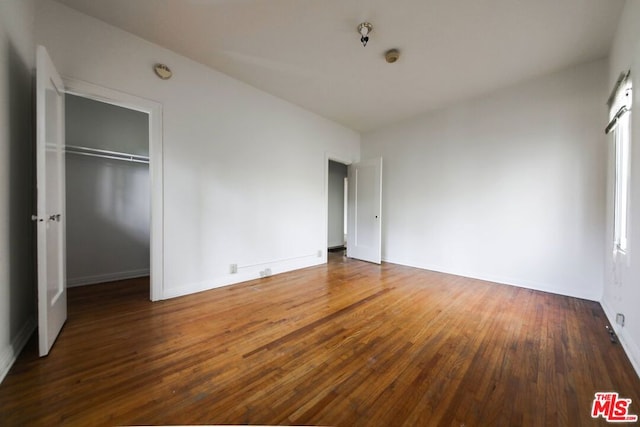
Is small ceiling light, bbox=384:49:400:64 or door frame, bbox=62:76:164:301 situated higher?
small ceiling light, bbox=384:49:400:64

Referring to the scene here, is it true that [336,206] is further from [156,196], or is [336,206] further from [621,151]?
[621,151]

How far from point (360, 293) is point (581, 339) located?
77.1 inches

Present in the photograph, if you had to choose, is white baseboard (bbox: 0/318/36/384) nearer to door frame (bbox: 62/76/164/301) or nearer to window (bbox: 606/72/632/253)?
door frame (bbox: 62/76/164/301)

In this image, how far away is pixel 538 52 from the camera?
2.61 meters

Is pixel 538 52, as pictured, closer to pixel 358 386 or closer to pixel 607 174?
pixel 607 174

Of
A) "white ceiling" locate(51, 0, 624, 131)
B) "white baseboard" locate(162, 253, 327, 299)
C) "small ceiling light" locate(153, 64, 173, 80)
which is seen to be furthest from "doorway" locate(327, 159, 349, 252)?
"small ceiling light" locate(153, 64, 173, 80)

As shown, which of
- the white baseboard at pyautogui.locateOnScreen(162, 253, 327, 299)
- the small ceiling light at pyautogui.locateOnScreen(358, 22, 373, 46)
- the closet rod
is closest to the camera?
the small ceiling light at pyautogui.locateOnScreen(358, 22, 373, 46)

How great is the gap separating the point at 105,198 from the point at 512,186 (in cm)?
581

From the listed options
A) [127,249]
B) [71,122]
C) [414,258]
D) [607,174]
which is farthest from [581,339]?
[71,122]

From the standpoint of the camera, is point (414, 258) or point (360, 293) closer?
point (360, 293)

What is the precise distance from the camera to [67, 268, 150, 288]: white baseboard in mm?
3111

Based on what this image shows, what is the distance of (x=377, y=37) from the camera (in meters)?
2.39

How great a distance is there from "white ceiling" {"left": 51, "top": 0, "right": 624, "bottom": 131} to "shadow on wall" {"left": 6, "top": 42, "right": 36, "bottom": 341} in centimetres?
95

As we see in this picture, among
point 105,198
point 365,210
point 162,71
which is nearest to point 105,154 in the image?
point 105,198
